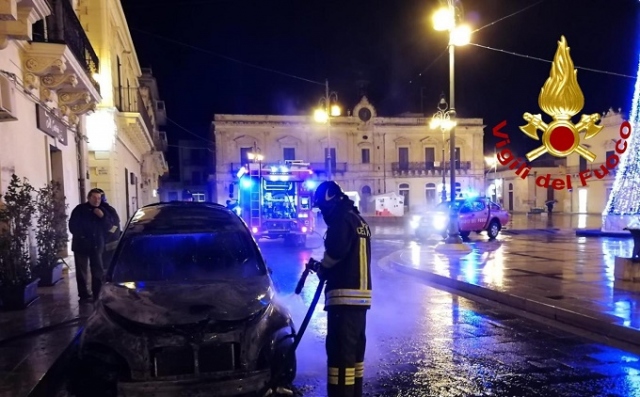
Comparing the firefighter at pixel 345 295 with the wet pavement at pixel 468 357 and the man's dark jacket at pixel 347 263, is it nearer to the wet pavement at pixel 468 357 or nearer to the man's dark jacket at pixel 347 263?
the man's dark jacket at pixel 347 263

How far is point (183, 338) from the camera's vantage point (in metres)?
3.82

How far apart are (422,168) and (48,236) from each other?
47372 mm

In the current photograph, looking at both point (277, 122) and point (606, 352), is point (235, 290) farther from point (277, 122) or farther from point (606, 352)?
point (277, 122)

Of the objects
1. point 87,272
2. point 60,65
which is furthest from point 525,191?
point 87,272

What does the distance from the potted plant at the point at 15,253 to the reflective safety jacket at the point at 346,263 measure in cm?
540

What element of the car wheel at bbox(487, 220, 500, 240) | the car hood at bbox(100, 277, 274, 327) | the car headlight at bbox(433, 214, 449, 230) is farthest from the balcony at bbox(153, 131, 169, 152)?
the car hood at bbox(100, 277, 274, 327)

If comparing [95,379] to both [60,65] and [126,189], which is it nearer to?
[60,65]

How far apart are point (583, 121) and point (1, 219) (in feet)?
45.8

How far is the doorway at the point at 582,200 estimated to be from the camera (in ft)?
154

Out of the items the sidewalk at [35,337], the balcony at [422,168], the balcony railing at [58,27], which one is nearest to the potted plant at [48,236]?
the sidewalk at [35,337]

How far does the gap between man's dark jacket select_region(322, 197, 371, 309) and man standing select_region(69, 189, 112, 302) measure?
523 centimetres

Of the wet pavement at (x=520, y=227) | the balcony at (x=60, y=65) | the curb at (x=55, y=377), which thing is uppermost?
the balcony at (x=60, y=65)

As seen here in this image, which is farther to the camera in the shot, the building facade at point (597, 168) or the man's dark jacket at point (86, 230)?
the building facade at point (597, 168)

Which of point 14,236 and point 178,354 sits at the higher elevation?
point 14,236
